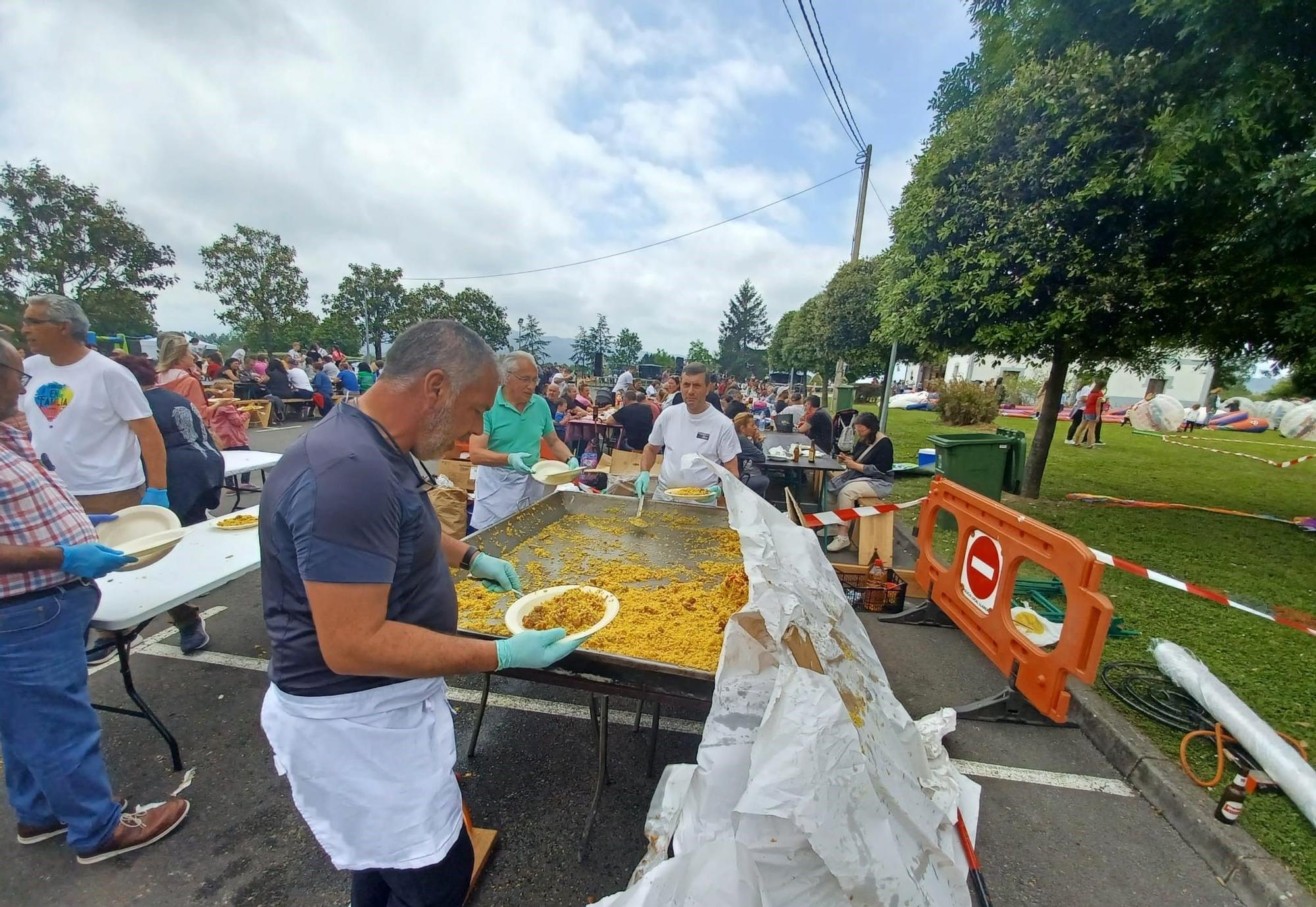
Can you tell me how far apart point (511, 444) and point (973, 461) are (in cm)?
598

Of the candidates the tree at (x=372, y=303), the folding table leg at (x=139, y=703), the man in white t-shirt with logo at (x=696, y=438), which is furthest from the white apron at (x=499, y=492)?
the tree at (x=372, y=303)

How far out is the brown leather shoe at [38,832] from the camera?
220cm

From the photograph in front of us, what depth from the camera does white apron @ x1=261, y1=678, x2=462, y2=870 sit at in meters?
1.37

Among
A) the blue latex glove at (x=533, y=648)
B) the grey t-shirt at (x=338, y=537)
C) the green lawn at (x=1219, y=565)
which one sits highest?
the grey t-shirt at (x=338, y=537)

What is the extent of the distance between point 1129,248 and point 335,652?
742 centimetres

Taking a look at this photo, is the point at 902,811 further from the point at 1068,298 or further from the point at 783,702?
the point at 1068,298

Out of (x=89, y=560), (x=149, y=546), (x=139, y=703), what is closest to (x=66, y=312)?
(x=149, y=546)

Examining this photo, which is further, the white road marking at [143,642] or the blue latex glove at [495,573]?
the white road marking at [143,642]

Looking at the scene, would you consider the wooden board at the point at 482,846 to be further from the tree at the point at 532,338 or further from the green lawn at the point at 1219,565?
the tree at the point at 532,338

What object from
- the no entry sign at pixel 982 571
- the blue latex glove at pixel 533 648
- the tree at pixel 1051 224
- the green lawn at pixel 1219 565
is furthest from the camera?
the tree at pixel 1051 224

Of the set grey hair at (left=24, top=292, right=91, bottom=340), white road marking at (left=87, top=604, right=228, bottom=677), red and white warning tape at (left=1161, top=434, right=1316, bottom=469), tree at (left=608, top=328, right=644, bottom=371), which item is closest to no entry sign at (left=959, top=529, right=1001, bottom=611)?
grey hair at (left=24, top=292, right=91, bottom=340)

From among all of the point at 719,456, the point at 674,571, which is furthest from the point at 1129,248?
the point at 674,571

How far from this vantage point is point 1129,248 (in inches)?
215

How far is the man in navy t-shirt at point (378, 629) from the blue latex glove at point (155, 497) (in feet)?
8.40
